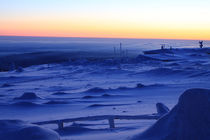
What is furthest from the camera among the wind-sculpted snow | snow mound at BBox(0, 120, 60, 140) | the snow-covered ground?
the wind-sculpted snow

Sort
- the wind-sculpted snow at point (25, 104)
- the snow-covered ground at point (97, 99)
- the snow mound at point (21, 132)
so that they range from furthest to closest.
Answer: the wind-sculpted snow at point (25, 104) < the snow-covered ground at point (97, 99) < the snow mound at point (21, 132)

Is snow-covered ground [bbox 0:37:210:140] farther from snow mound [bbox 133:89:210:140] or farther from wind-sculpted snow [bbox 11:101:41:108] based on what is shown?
snow mound [bbox 133:89:210:140]

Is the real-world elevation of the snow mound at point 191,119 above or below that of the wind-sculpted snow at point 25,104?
above

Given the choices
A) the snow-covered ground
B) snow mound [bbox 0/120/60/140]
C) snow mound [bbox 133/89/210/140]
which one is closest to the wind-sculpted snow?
the snow-covered ground

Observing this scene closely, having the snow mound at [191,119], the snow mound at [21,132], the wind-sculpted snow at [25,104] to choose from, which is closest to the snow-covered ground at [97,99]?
the wind-sculpted snow at [25,104]

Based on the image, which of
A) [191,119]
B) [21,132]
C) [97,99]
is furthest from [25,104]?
[191,119]

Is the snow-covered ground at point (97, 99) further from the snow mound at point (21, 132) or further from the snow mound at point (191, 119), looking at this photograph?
the snow mound at point (21, 132)

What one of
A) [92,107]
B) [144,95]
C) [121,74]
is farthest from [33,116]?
[121,74]
